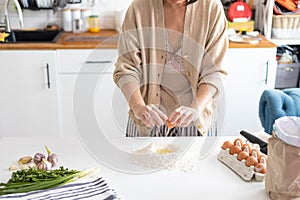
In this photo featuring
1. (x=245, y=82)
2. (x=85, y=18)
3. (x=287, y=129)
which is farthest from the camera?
(x=85, y=18)

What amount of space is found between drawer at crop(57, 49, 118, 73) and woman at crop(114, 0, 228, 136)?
0.99 m

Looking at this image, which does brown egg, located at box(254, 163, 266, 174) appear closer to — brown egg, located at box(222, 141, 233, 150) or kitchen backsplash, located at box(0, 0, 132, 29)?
brown egg, located at box(222, 141, 233, 150)

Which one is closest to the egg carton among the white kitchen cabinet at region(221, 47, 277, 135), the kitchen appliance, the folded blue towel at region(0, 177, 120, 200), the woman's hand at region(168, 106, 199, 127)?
the woman's hand at region(168, 106, 199, 127)

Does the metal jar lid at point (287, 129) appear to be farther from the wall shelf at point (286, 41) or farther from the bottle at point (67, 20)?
the bottle at point (67, 20)

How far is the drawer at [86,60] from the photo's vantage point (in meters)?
2.59

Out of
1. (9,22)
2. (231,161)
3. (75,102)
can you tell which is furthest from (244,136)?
(9,22)

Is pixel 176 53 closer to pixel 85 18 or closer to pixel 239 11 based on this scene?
pixel 239 11

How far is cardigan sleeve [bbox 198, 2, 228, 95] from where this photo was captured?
1586mm

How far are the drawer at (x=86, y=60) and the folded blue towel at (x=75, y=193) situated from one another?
4.90 ft

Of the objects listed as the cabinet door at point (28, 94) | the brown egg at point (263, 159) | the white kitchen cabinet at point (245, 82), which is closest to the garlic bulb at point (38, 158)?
the brown egg at point (263, 159)

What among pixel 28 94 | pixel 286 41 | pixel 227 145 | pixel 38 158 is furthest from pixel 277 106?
pixel 28 94

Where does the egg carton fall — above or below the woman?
below

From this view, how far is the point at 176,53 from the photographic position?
64.6 inches

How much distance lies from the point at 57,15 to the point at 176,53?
1673mm
